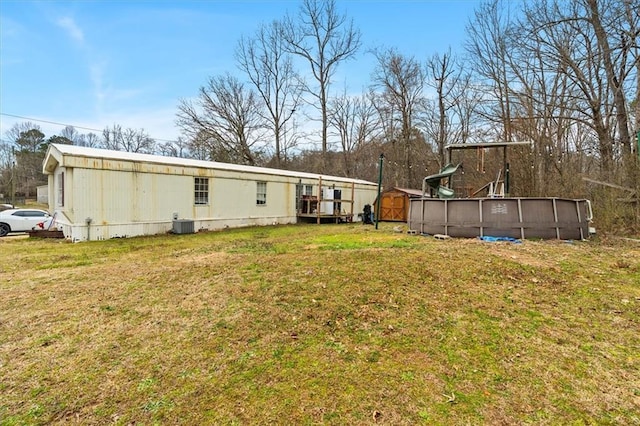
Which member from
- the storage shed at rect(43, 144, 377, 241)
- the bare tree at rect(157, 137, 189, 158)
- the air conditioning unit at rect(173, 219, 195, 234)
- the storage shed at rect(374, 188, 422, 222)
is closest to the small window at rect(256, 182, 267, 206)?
the storage shed at rect(43, 144, 377, 241)

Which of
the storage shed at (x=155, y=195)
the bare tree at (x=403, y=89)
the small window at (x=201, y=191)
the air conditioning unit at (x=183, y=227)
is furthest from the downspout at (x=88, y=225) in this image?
the bare tree at (x=403, y=89)

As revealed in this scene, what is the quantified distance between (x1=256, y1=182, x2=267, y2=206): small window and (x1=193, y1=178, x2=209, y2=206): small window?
2.48 m

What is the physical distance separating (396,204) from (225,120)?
17.2 meters

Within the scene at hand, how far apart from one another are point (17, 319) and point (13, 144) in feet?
166

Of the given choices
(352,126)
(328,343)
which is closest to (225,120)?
(352,126)

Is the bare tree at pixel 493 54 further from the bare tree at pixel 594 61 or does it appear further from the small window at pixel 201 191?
the small window at pixel 201 191

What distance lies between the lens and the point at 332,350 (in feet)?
9.25

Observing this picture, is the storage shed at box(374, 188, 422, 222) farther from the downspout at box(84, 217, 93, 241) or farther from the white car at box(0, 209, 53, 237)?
the white car at box(0, 209, 53, 237)

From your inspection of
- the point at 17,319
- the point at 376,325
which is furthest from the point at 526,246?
the point at 17,319

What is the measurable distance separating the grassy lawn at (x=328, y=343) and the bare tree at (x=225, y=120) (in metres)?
22.6

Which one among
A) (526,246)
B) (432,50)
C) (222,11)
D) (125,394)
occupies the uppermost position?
(432,50)

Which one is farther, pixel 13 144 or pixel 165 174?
pixel 13 144

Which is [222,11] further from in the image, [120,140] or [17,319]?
[120,140]

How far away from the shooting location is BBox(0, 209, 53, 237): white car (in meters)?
12.0
